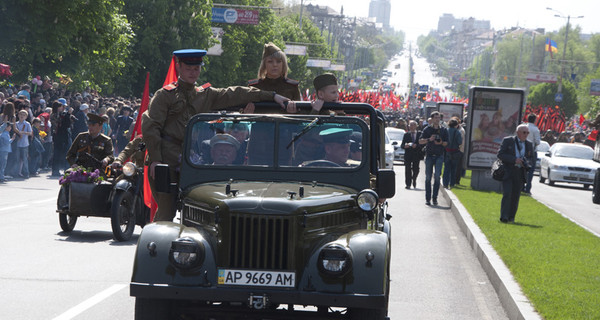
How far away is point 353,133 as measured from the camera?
7.83 m

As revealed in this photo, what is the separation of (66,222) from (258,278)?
27.8ft

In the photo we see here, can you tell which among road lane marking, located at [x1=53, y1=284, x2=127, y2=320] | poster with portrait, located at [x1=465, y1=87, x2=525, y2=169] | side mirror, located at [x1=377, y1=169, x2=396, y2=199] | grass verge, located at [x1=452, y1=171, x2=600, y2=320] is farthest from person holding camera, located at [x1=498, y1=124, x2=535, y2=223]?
side mirror, located at [x1=377, y1=169, x2=396, y2=199]

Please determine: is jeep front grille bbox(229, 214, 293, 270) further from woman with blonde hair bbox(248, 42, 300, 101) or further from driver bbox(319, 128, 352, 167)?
woman with blonde hair bbox(248, 42, 300, 101)

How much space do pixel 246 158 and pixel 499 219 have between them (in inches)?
461

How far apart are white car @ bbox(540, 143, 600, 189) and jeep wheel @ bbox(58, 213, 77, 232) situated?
2384 centimetres

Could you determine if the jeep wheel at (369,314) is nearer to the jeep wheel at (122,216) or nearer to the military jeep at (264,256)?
the military jeep at (264,256)

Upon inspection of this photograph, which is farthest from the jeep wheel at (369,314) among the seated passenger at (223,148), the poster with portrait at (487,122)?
the poster with portrait at (487,122)

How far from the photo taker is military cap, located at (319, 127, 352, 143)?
305 inches

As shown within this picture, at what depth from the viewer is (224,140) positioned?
7.79 meters

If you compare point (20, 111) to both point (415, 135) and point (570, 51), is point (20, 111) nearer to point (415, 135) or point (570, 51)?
point (415, 135)

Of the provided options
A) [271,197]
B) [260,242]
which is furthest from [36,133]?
[260,242]

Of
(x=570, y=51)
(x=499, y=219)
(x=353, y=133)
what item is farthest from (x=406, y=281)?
(x=570, y=51)

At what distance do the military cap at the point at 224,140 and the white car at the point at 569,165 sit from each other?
95.3 ft

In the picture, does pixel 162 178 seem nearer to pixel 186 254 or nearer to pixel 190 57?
pixel 186 254
